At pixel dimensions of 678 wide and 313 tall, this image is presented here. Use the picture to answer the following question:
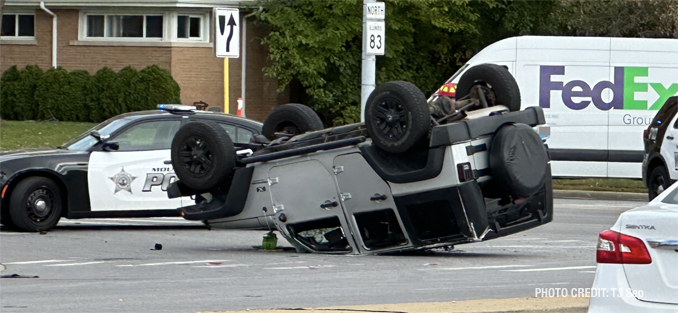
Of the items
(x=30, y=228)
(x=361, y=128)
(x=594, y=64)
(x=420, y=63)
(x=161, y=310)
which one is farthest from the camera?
(x=420, y=63)

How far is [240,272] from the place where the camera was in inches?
394

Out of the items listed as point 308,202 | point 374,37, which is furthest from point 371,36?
point 308,202

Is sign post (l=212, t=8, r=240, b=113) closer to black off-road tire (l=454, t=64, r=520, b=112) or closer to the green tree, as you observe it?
black off-road tire (l=454, t=64, r=520, b=112)

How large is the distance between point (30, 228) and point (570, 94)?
37.0ft

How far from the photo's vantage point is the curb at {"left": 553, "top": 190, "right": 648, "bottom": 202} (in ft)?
62.5

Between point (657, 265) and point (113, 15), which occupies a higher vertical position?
point (113, 15)

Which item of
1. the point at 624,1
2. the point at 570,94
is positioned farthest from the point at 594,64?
the point at 624,1

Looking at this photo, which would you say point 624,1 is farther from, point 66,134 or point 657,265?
point 657,265

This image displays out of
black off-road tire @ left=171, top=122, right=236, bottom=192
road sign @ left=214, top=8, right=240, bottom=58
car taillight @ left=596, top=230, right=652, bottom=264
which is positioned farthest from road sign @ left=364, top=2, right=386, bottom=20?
car taillight @ left=596, top=230, right=652, bottom=264

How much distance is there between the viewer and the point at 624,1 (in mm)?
28859

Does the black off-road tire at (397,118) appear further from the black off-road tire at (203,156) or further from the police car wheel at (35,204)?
the police car wheel at (35,204)

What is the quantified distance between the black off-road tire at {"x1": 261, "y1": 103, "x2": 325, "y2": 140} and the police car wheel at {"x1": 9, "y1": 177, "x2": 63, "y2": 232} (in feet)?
9.14

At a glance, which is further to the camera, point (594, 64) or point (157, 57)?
point (157, 57)

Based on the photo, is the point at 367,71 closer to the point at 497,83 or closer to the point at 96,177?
the point at 96,177
